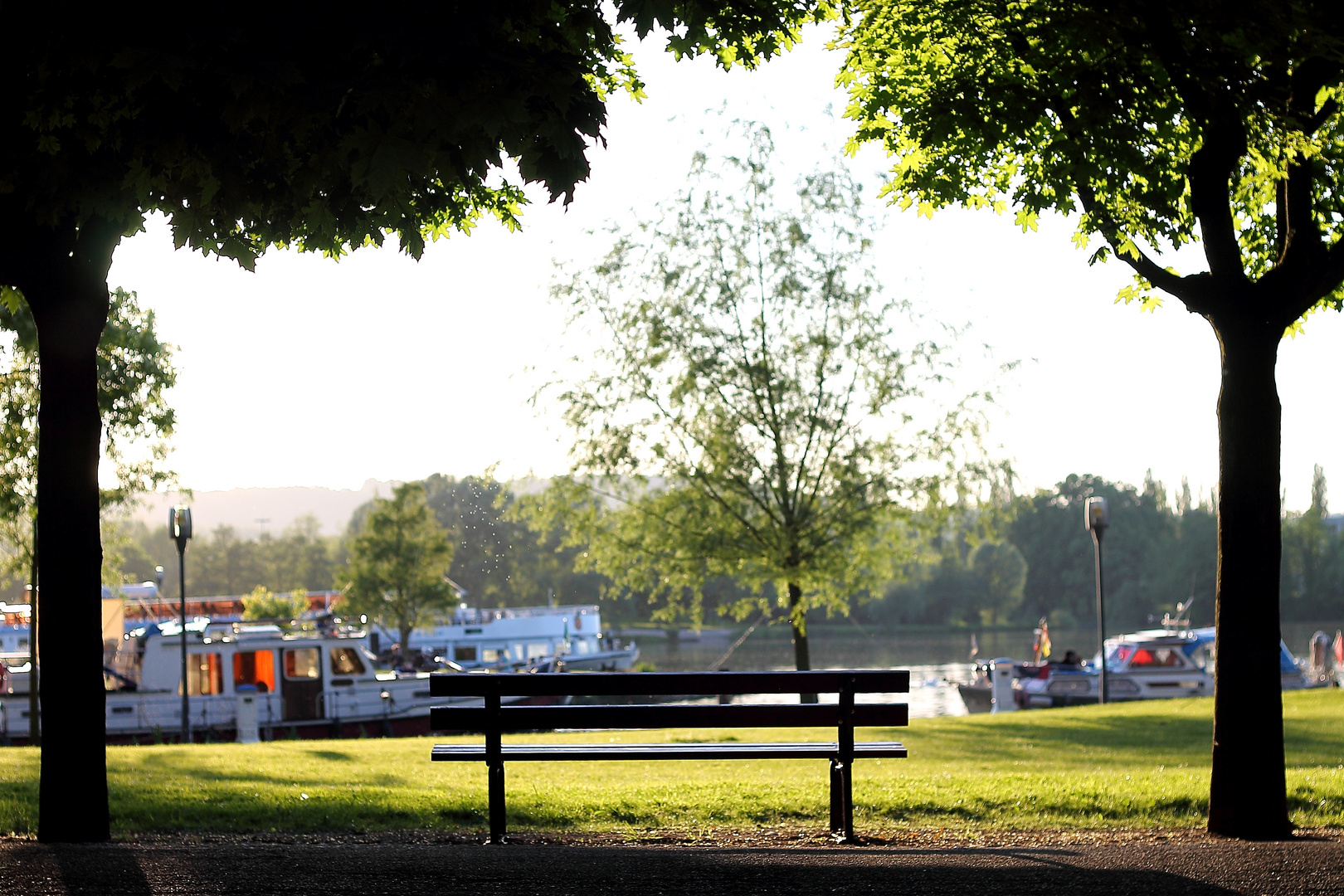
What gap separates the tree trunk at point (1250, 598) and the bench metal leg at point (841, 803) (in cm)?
223

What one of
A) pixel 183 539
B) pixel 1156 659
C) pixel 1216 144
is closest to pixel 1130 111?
pixel 1216 144

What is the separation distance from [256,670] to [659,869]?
70.2ft

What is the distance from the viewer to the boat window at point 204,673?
2542cm

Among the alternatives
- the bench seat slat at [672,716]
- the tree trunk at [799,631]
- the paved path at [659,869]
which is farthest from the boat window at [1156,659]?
the bench seat slat at [672,716]

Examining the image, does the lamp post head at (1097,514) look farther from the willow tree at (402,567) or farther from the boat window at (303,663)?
the willow tree at (402,567)

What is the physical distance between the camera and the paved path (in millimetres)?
5688

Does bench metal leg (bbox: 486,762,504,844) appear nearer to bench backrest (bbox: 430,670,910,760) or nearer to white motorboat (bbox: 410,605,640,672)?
bench backrest (bbox: 430,670,910,760)

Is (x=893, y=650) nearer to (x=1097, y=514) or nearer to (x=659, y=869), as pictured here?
(x=1097, y=514)

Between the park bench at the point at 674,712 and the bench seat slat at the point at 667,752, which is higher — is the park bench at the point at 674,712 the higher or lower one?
the higher one

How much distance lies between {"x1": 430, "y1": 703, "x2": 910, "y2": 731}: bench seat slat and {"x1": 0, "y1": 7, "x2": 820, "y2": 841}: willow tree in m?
2.19

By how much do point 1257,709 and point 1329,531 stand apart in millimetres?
125431

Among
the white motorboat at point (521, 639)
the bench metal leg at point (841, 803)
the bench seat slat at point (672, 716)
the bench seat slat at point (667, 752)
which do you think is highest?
the bench seat slat at point (672, 716)

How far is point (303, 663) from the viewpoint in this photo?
85.0 feet

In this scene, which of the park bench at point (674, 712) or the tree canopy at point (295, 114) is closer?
the tree canopy at point (295, 114)
